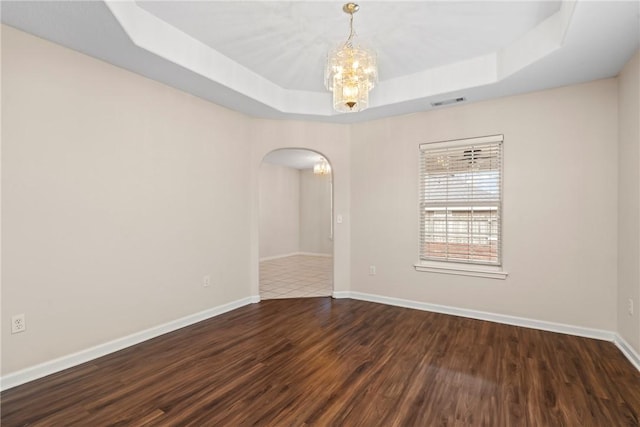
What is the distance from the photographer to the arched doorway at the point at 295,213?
7936 millimetres

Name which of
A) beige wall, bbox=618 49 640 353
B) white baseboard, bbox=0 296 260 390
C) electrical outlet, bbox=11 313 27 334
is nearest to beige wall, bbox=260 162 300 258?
white baseboard, bbox=0 296 260 390

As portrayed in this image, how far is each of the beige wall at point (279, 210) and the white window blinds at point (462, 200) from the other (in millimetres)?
5279

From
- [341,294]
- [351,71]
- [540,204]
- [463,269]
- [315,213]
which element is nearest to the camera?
[351,71]

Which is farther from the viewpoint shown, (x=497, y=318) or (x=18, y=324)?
(x=497, y=318)

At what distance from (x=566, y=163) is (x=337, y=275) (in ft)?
10.4

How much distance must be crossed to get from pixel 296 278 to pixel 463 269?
10.6ft

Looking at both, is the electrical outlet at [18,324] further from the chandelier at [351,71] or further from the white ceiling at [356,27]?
the chandelier at [351,71]

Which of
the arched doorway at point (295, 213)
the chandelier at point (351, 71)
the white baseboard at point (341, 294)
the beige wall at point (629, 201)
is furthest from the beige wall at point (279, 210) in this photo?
the beige wall at point (629, 201)

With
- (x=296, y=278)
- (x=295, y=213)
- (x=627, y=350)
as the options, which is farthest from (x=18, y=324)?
(x=295, y=213)

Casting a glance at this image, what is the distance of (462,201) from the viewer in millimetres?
3980

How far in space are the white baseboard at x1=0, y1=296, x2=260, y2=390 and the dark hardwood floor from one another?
0.07m

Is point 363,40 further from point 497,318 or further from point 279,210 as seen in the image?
point 279,210

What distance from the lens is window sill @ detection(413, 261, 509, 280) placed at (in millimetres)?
3705

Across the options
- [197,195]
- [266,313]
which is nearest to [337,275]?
[266,313]
